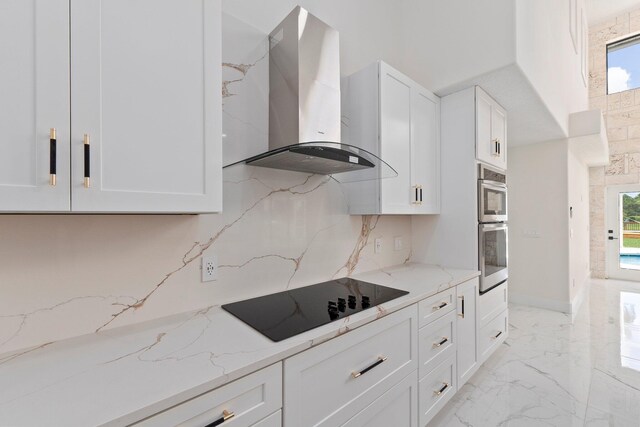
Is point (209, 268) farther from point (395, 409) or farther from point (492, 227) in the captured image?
point (492, 227)

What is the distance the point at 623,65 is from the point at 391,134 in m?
6.75

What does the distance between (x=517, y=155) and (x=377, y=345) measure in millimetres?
4107

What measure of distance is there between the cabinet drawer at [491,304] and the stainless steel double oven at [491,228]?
0.19ft

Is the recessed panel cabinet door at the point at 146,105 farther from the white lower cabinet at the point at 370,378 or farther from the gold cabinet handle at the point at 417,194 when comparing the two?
the gold cabinet handle at the point at 417,194

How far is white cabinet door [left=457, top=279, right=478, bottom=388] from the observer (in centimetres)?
200

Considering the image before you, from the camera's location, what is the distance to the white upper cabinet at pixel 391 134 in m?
1.91

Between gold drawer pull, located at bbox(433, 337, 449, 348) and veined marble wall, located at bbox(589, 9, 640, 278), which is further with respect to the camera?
veined marble wall, located at bbox(589, 9, 640, 278)

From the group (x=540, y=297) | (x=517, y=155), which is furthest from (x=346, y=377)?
(x=517, y=155)

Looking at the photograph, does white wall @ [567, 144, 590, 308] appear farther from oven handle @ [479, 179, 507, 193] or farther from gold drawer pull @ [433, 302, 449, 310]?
gold drawer pull @ [433, 302, 449, 310]

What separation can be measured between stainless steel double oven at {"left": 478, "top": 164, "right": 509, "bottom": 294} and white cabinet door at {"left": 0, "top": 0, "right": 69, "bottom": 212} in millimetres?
2460

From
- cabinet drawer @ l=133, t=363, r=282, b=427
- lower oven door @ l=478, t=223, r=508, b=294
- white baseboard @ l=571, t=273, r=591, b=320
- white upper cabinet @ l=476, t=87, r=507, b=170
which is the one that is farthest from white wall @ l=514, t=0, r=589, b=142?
cabinet drawer @ l=133, t=363, r=282, b=427

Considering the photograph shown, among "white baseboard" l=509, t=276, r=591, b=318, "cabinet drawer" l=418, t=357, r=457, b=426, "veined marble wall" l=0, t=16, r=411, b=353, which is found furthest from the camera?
"white baseboard" l=509, t=276, r=591, b=318

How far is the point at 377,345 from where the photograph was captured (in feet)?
4.42

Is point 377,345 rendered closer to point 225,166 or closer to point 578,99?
point 225,166
